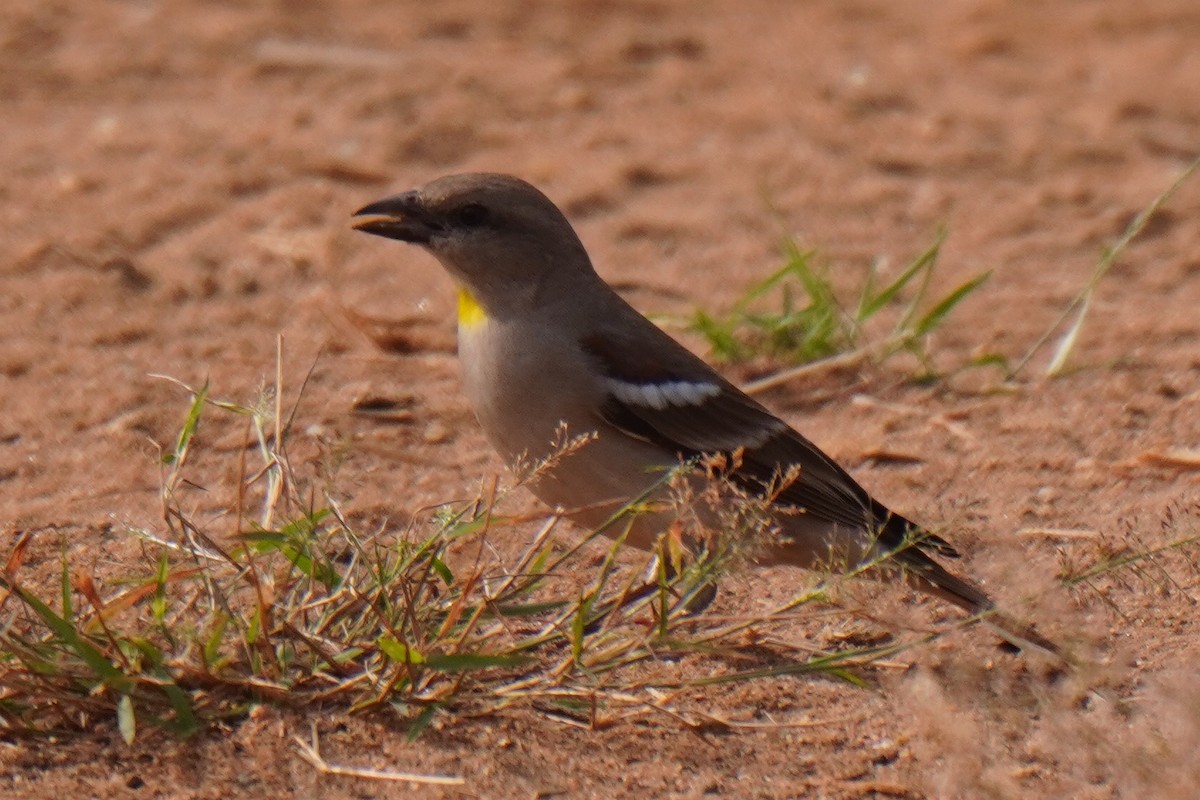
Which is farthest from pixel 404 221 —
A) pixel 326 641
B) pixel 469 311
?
pixel 326 641

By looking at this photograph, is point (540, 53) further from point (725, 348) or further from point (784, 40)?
point (725, 348)

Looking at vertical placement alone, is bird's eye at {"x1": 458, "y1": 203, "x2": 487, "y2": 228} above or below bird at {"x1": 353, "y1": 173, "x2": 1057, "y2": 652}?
above

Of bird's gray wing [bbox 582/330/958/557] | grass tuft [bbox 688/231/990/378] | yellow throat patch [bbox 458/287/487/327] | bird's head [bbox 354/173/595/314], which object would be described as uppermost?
bird's head [bbox 354/173/595/314]

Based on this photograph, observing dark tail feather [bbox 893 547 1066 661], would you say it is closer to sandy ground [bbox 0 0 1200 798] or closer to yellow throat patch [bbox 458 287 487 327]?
sandy ground [bbox 0 0 1200 798]

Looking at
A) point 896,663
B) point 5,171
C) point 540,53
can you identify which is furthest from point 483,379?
point 540,53

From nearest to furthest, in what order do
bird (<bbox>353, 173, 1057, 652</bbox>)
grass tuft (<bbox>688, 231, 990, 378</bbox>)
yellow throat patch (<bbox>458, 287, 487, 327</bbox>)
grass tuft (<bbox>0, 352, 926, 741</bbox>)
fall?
grass tuft (<bbox>0, 352, 926, 741</bbox>)
bird (<bbox>353, 173, 1057, 652</bbox>)
yellow throat patch (<bbox>458, 287, 487, 327</bbox>)
grass tuft (<bbox>688, 231, 990, 378</bbox>)

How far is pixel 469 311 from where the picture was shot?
18.6 feet

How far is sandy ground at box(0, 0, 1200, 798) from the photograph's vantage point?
13.6 ft

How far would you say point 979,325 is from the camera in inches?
296

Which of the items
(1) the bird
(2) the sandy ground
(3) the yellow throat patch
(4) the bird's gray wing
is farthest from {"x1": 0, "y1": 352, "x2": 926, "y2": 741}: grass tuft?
(3) the yellow throat patch

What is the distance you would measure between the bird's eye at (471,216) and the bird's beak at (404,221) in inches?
3.4

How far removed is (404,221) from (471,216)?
0.22m

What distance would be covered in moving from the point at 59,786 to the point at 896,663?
218 cm

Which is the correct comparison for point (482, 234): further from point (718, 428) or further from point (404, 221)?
point (718, 428)
